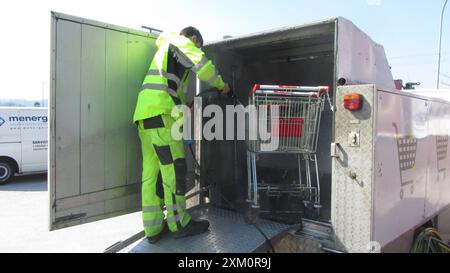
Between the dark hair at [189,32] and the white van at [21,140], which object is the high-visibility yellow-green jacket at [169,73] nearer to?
the dark hair at [189,32]

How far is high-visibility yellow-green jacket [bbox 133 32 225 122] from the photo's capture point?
3168 mm

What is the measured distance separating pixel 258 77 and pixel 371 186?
2596mm

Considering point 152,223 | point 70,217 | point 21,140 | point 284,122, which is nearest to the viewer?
point 70,217

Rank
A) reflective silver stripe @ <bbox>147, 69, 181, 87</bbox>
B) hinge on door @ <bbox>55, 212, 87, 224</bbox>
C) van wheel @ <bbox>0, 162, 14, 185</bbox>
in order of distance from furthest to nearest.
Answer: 1. van wheel @ <bbox>0, 162, 14, 185</bbox>
2. reflective silver stripe @ <bbox>147, 69, 181, 87</bbox>
3. hinge on door @ <bbox>55, 212, 87, 224</bbox>

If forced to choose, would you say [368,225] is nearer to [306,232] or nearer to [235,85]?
[306,232]

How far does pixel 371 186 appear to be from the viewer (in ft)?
8.99

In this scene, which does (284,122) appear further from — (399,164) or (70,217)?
(70,217)

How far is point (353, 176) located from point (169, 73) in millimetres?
1746

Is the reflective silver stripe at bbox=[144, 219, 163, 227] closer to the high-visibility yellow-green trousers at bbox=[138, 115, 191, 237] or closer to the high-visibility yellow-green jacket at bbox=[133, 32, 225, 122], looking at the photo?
the high-visibility yellow-green trousers at bbox=[138, 115, 191, 237]

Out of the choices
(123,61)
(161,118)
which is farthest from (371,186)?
(123,61)

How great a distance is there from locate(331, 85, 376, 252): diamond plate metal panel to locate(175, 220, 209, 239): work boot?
3.88ft

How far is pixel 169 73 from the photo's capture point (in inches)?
128

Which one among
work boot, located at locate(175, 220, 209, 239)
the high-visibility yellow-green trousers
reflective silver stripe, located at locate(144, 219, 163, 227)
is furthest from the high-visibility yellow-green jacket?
work boot, located at locate(175, 220, 209, 239)

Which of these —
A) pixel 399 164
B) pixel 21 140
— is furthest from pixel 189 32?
pixel 21 140
